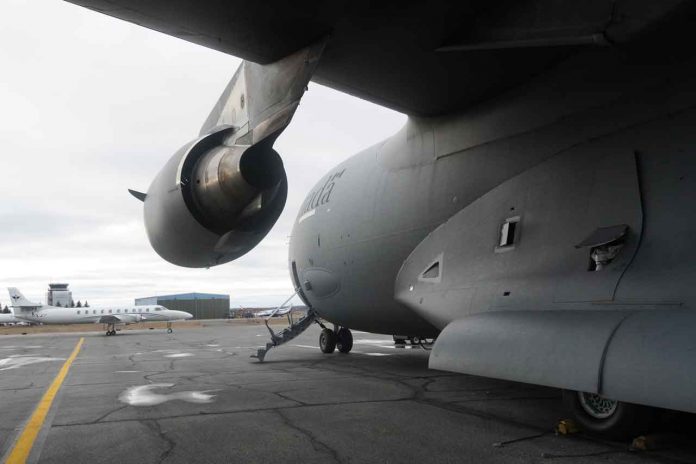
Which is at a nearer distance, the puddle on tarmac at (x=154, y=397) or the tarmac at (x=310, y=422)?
the tarmac at (x=310, y=422)

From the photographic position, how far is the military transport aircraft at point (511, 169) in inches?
166

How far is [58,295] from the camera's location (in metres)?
73.4

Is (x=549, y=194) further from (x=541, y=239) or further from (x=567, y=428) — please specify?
(x=567, y=428)

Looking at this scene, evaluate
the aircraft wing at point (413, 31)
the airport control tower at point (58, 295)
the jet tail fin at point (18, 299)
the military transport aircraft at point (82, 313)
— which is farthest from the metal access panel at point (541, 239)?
the airport control tower at point (58, 295)

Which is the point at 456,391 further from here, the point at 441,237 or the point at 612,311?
the point at 612,311

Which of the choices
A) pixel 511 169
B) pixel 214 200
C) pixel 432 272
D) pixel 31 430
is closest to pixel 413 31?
pixel 511 169

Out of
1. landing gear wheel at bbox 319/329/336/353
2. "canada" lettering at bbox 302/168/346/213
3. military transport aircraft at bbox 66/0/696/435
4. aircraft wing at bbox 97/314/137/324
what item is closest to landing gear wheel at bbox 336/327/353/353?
landing gear wheel at bbox 319/329/336/353

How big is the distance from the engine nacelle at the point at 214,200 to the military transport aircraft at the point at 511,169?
2 cm

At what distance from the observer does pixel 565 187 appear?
5.48 meters

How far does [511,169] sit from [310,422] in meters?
3.37

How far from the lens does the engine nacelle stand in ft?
19.0

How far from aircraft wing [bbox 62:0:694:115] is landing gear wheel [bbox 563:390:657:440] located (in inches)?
110

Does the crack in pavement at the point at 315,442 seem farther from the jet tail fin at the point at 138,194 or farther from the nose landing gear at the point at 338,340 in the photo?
the nose landing gear at the point at 338,340

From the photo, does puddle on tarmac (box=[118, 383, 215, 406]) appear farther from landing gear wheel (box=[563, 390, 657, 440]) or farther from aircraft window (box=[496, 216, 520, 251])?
landing gear wheel (box=[563, 390, 657, 440])
